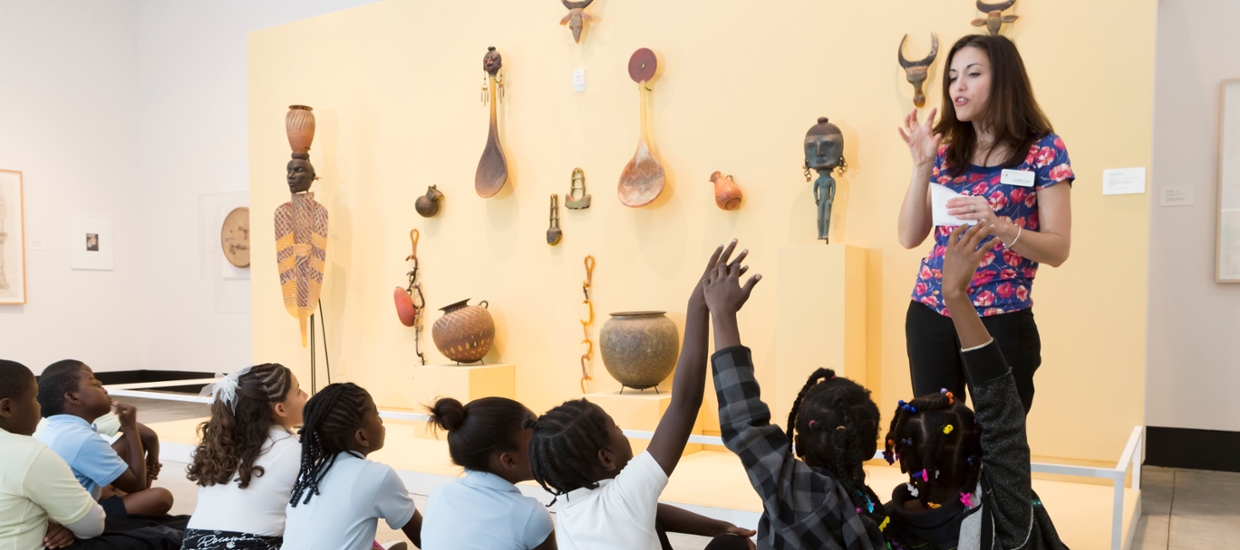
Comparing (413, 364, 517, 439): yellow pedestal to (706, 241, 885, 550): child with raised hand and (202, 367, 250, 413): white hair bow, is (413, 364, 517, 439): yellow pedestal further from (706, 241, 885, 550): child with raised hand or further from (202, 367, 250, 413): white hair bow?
(706, 241, 885, 550): child with raised hand

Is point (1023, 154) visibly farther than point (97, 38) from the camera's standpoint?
No

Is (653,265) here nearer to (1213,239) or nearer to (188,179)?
(1213,239)

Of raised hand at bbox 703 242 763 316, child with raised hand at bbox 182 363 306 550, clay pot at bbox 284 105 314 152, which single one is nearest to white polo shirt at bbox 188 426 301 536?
child with raised hand at bbox 182 363 306 550

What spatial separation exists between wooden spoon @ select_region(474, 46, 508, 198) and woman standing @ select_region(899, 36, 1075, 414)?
322cm

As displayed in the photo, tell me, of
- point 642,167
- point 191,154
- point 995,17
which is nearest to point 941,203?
point 995,17

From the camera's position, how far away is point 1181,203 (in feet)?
13.9

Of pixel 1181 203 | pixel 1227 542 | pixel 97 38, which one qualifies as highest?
pixel 97 38

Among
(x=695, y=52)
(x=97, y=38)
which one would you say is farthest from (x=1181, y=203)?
(x=97, y=38)

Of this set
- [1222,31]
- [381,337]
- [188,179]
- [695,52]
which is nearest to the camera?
[1222,31]

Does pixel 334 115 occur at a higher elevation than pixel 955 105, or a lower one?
higher

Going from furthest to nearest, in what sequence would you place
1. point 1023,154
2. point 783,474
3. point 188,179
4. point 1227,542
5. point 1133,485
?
point 188,179 → point 1133,485 → point 1227,542 → point 1023,154 → point 783,474

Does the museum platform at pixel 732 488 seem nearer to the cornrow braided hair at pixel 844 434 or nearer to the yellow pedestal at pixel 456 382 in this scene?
the yellow pedestal at pixel 456 382

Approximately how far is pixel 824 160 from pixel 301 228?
3272 millimetres

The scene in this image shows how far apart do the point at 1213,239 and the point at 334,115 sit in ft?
16.2
